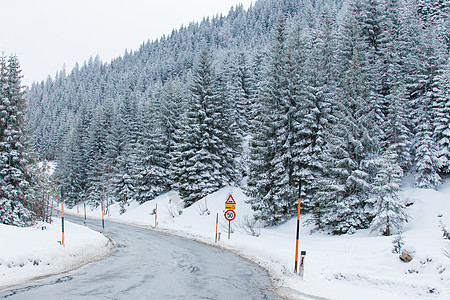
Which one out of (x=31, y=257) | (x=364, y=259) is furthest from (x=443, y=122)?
(x=31, y=257)

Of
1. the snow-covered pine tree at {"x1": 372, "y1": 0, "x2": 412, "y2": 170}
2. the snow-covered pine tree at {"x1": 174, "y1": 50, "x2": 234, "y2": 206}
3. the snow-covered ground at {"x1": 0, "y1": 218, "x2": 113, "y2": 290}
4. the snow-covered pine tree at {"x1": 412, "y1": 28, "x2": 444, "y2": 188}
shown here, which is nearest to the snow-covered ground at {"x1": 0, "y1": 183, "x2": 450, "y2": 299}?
the snow-covered ground at {"x1": 0, "y1": 218, "x2": 113, "y2": 290}

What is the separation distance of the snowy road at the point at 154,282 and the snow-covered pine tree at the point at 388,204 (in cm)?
847

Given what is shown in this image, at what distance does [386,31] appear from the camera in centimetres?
2583

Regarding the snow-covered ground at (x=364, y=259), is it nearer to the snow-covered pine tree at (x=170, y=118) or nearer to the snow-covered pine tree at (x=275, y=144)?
the snow-covered pine tree at (x=275, y=144)

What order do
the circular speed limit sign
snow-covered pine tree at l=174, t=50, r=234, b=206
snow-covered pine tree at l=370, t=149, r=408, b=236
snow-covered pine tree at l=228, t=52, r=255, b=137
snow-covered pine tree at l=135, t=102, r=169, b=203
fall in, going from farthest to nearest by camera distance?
1. snow-covered pine tree at l=228, t=52, r=255, b=137
2. snow-covered pine tree at l=135, t=102, r=169, b=203
3. snow-covered pine tree at l=174, t=50, r=234, b=206
4. the circular speed limit sign
5. snow-covered pine tree at l=370, t=149, r=408, b=236

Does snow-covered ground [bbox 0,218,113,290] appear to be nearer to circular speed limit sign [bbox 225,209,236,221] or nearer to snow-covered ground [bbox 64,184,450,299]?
snow-covered ground [bbox 64,184,450,299]

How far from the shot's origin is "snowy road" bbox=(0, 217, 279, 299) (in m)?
6.46

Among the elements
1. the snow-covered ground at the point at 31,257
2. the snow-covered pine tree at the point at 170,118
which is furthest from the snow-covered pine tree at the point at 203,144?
the snow-covered ground at the point at 31,257

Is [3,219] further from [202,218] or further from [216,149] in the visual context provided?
[216,149]

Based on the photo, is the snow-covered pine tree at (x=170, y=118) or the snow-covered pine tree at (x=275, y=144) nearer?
the snow-covered pine tree at (x=275, y=144)

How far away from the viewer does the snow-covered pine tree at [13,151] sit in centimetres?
2307

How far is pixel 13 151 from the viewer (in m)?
23.6

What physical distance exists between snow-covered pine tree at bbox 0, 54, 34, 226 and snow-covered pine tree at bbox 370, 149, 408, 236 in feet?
74.4

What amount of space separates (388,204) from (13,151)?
24.4 metres
